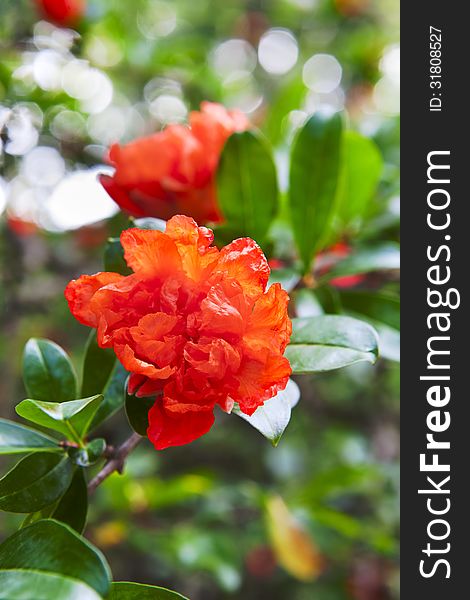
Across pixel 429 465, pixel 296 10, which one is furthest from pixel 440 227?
pixel 296 10

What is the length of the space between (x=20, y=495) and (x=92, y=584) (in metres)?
0.14

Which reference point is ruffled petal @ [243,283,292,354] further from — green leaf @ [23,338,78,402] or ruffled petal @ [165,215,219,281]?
green leaf @ [23,338,78,402]

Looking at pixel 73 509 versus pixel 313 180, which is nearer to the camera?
pixel 73 509

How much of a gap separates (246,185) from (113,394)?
273 mm

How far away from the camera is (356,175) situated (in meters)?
0.91

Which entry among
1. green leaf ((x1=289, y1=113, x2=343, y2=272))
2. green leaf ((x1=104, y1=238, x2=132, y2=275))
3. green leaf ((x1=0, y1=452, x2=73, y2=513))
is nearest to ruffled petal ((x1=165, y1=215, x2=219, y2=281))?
green leaf ((x1=104, y1=238, x2=132, y2=275))

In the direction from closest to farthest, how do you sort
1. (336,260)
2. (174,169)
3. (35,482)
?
(35,482)
(174,169)
(336,260)

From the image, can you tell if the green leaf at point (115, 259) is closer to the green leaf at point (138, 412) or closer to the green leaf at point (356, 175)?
the green leaf at point (138, 412)

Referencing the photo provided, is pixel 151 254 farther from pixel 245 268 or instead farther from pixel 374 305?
pixel 374 305

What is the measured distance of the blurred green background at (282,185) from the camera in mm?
1121

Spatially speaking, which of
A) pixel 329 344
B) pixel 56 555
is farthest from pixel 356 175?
pixel 56 555

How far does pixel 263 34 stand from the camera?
6.23ft

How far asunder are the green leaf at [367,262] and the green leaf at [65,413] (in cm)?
38

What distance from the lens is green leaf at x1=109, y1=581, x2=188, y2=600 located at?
454mm
